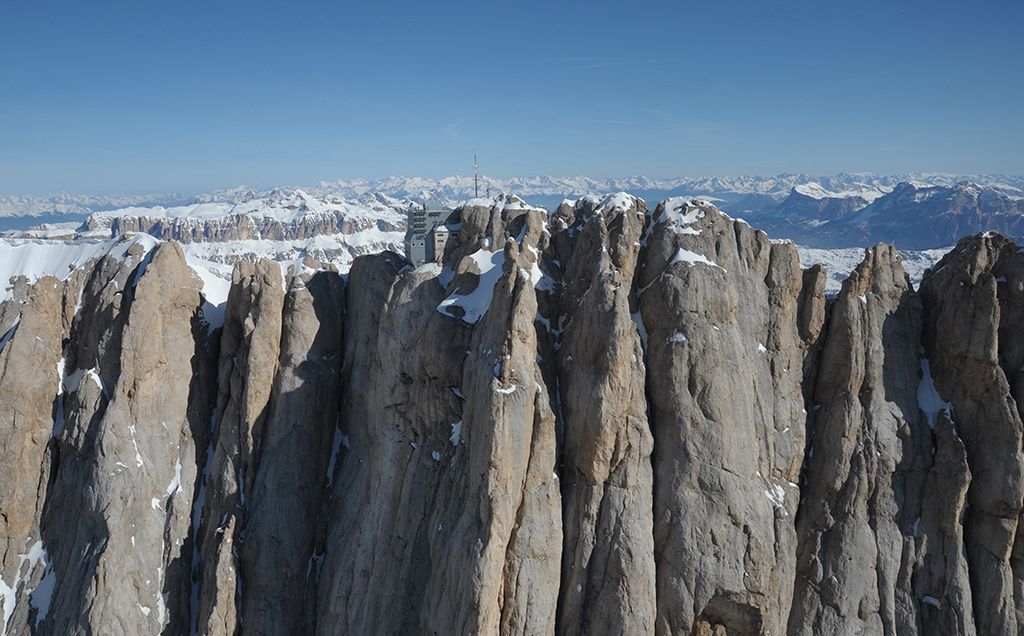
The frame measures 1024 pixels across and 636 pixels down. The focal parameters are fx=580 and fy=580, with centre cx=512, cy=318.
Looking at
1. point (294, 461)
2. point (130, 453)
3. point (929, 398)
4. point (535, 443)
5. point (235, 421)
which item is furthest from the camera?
point (235, 421)

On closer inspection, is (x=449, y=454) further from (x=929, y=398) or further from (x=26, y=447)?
(x=26, y=447)

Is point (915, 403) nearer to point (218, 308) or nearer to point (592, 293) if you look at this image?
point (592, 293)

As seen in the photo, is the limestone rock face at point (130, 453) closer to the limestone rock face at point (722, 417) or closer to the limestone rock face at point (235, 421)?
the limestone rock face at point (235, 421)

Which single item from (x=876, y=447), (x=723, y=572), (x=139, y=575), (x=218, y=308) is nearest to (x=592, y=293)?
(x=723, y=572)

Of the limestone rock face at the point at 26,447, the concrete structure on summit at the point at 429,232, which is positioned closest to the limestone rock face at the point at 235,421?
the concrete structure on summit at the point at 429,232

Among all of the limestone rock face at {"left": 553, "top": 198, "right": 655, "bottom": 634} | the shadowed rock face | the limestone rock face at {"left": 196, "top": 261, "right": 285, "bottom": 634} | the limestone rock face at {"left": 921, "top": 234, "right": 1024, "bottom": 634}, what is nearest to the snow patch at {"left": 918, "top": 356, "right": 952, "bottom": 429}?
the shadowed rock face

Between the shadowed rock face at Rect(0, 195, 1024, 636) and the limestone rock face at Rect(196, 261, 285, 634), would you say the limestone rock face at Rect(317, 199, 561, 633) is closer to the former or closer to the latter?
the shadowed rock face at Rect(0, 195, 1024, 636)

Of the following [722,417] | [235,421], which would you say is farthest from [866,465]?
[235,421]
